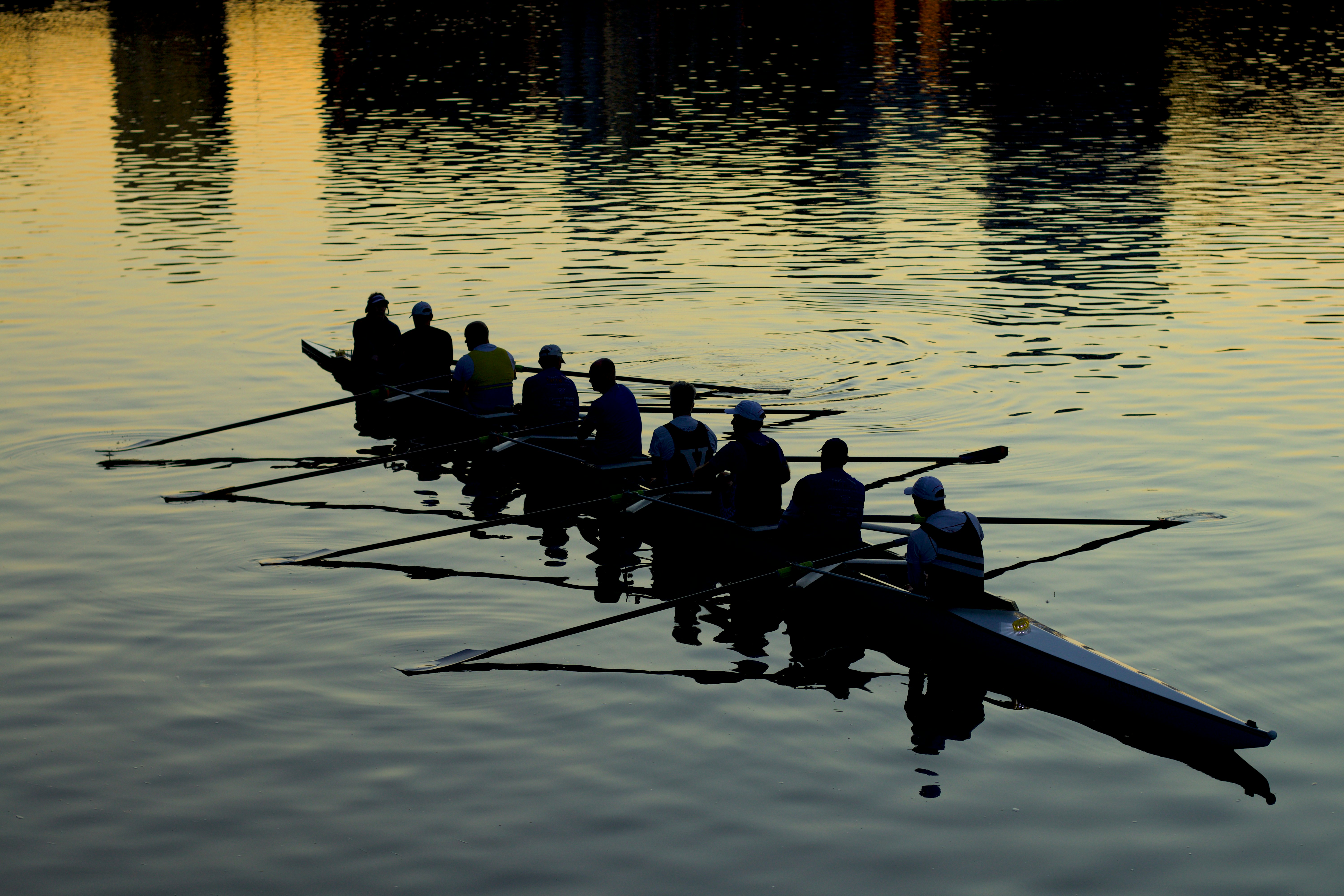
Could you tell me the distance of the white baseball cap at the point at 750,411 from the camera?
16.1 meters

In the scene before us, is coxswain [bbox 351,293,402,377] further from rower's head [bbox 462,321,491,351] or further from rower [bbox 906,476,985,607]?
rower [bbox 906,476,985,607]

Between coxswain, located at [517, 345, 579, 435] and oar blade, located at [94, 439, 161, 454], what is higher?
coxswain, located at [517, 345, 579, 435]

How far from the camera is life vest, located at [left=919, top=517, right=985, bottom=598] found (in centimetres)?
1341

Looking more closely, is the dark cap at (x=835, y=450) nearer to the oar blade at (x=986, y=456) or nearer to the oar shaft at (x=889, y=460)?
the oar shaft at (x=889, y=460)

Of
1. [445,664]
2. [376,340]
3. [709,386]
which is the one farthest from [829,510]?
[376,340]

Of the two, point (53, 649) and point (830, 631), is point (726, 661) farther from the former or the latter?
point (53, 649)

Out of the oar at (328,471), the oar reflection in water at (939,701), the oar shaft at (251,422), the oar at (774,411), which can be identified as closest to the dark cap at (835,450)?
the oar reflection in water at (939,701)

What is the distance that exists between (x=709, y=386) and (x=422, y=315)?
5.17 meters

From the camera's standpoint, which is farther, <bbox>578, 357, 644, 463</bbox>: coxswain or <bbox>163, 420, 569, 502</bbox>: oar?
<bbox>163, 420, 569, 502</bbox>: oar

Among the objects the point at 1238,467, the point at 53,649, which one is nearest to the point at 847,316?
the point at 1238,467

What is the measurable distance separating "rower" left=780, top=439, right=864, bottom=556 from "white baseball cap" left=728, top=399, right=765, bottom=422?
1.18 m

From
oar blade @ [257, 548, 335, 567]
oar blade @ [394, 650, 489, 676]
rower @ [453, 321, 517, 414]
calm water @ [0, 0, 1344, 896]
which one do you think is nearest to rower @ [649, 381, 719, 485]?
calm water @ [0, 0, 1344, 896]

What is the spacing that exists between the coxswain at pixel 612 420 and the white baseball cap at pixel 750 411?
2917 millimetres

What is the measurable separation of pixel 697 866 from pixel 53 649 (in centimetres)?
811
